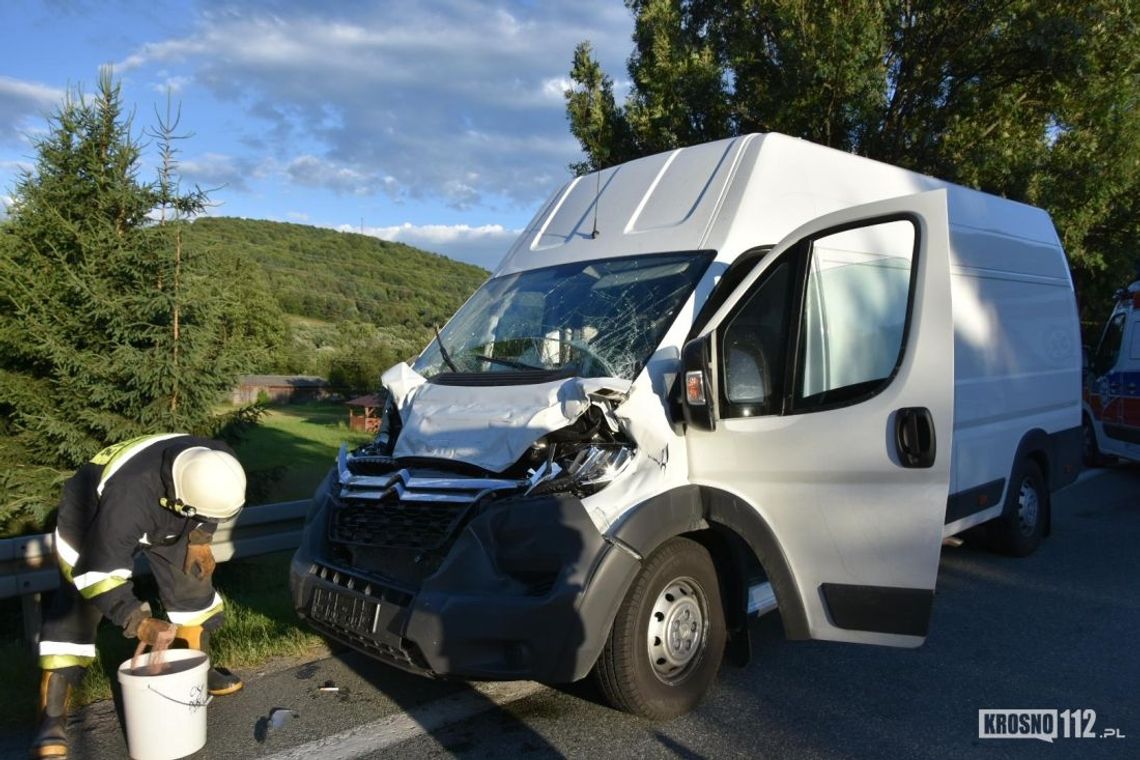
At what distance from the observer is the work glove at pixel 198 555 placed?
3967mm

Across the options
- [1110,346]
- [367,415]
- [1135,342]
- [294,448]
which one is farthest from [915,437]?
[367,415]

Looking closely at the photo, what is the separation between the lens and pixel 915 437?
3.56 meters

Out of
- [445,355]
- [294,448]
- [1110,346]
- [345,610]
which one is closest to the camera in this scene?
[345,610]

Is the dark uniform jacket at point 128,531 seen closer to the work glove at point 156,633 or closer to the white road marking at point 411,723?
the work glove at point 156,633

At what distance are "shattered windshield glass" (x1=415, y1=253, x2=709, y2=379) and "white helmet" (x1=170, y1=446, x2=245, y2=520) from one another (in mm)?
1415

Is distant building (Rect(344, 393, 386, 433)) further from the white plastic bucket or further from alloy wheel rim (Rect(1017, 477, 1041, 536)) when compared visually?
the white plastic bucket

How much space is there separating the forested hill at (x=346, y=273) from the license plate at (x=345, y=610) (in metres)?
46.8

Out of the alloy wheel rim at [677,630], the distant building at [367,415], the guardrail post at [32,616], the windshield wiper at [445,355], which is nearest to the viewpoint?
the alloy wheel rim at [677,630]

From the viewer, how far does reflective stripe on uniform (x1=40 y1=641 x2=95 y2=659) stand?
3.70 metres

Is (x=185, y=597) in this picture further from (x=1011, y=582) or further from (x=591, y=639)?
(x=1011, y=582)

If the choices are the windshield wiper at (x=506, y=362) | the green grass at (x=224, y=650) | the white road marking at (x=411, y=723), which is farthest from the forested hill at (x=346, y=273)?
the white road marking at (x=411, y=723)

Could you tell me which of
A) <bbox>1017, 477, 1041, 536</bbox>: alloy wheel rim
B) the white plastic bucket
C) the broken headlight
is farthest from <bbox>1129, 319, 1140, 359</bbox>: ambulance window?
the white plastic bucket

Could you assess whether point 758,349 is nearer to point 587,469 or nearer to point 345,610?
point 587,469

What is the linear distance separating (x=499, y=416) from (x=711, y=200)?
5.60ft
